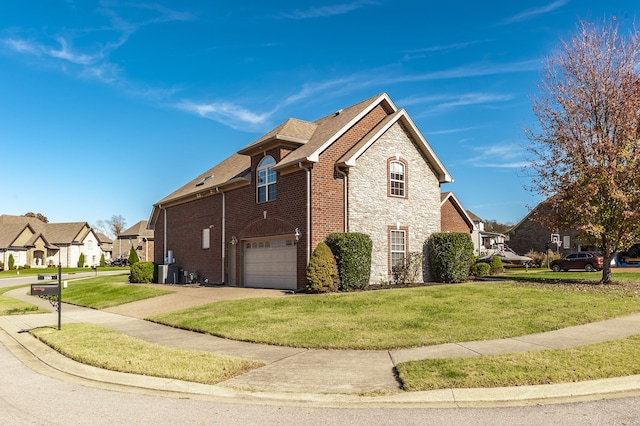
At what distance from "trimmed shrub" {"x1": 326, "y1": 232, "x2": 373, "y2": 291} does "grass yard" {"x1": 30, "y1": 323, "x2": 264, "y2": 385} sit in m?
9.01

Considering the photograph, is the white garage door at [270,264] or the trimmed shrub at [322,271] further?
the white garage door at [270,264]

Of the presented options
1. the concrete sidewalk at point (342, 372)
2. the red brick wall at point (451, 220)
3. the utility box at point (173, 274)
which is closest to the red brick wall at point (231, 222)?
the utility box at point (173, 274)

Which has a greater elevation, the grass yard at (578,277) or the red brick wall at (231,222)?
the red brick wall at (231,222)

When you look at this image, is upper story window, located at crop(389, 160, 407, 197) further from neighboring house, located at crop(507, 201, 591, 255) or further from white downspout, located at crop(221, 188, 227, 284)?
neighboring house, located at crop(507, 201, 591, 255)

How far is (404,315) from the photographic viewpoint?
12422mm

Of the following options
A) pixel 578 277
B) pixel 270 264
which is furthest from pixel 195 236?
pixel 578 277

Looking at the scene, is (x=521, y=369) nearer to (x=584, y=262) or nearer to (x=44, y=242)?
(x=584, y=262)

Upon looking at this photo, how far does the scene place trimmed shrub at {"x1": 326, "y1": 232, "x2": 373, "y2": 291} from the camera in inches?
729

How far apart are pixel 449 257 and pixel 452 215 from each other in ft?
51.0

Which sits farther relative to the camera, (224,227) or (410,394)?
(224,227)

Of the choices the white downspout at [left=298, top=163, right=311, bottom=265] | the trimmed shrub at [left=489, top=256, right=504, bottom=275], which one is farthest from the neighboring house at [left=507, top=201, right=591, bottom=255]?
the white downspout at [left=298, top=163, right=311, bottom=265]

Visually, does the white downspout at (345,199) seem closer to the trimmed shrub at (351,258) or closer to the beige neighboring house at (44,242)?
the trimmed shrub at (351,258)

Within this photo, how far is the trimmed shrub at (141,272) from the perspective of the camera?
93.6 ft

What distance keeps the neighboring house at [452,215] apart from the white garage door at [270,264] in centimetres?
1784
